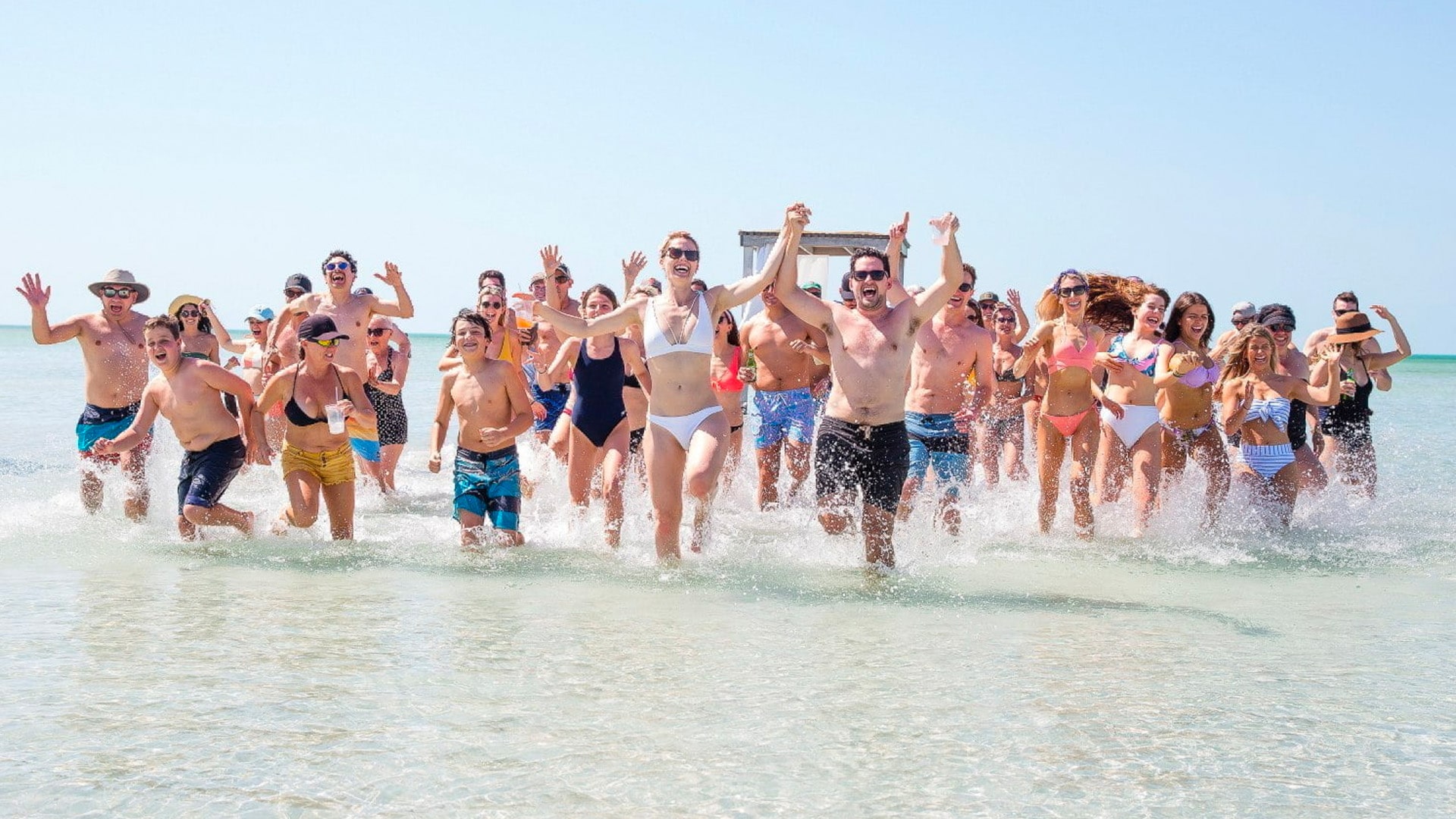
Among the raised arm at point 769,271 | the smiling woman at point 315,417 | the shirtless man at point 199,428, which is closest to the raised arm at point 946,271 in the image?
the raised arm at point 769,271

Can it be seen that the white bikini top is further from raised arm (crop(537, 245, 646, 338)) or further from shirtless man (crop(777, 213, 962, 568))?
shirtless man (crop(777, 213, 962, 568))

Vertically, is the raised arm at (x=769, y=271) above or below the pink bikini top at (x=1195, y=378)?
above

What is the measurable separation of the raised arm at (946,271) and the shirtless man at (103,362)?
535 centimetres

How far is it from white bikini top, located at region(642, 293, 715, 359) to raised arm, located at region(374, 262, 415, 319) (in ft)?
10.6

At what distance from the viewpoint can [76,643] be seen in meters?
5.07

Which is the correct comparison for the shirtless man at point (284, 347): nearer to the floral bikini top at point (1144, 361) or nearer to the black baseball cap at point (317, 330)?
the black baseball cap at point (317, 330)

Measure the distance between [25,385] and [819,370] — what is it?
83.8 feet

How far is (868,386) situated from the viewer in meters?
6.38

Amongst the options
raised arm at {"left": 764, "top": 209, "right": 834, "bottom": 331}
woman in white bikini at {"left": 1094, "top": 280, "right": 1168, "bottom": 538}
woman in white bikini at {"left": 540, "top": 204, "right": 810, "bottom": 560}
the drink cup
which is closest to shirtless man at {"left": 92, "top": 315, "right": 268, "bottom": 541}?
the drink cup

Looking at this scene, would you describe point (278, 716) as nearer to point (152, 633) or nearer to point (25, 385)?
point (152, 633)

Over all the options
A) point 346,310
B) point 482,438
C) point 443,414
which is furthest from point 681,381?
point 346,310

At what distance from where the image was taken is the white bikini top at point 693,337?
6.54 meters

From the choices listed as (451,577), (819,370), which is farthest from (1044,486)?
(451,577)

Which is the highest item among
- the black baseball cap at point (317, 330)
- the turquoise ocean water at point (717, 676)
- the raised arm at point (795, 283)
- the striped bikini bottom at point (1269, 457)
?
the raised arm at point (795, 283)
